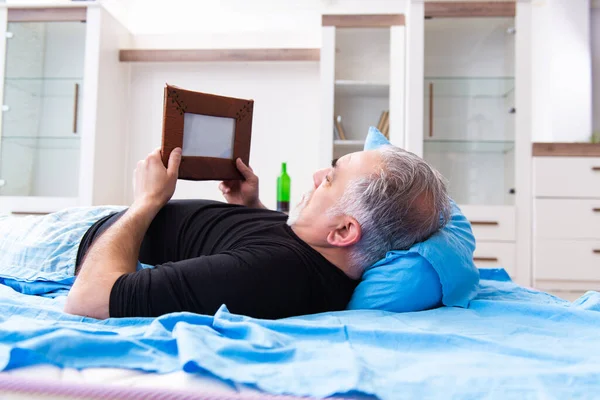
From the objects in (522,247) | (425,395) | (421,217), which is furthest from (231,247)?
(522,247)

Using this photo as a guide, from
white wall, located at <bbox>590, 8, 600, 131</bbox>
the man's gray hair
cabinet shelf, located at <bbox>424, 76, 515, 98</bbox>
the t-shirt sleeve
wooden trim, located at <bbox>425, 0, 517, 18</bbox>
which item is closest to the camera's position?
the t-shirt sleeve

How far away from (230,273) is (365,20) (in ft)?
8.21

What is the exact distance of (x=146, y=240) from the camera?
1301 mm

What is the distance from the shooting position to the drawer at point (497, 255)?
2900 mm

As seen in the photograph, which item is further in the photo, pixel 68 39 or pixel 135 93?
pixel 135 93

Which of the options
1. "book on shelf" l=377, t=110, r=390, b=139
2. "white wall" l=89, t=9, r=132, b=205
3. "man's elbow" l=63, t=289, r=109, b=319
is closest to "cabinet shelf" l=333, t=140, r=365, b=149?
"book on shelf" l=377, t=110, r=390, b=139

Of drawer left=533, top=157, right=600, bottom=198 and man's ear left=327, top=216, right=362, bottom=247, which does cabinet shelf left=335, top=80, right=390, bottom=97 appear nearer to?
drawer left=533, top=157, right=600, bottom=198

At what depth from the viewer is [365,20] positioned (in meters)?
3.12

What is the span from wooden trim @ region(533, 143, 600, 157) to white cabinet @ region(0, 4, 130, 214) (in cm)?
245

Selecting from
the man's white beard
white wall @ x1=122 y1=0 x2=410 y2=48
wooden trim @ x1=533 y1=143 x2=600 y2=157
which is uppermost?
white wall @ x1=122 y1=0 x2=410 y2=48

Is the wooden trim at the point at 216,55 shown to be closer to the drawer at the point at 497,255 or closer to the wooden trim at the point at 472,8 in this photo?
the wooden trim at the point at 472,8

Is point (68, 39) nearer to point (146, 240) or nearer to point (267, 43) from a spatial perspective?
point (267, 43)

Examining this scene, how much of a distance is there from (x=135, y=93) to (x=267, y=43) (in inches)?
35.0

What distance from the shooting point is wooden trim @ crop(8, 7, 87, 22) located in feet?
10.3
